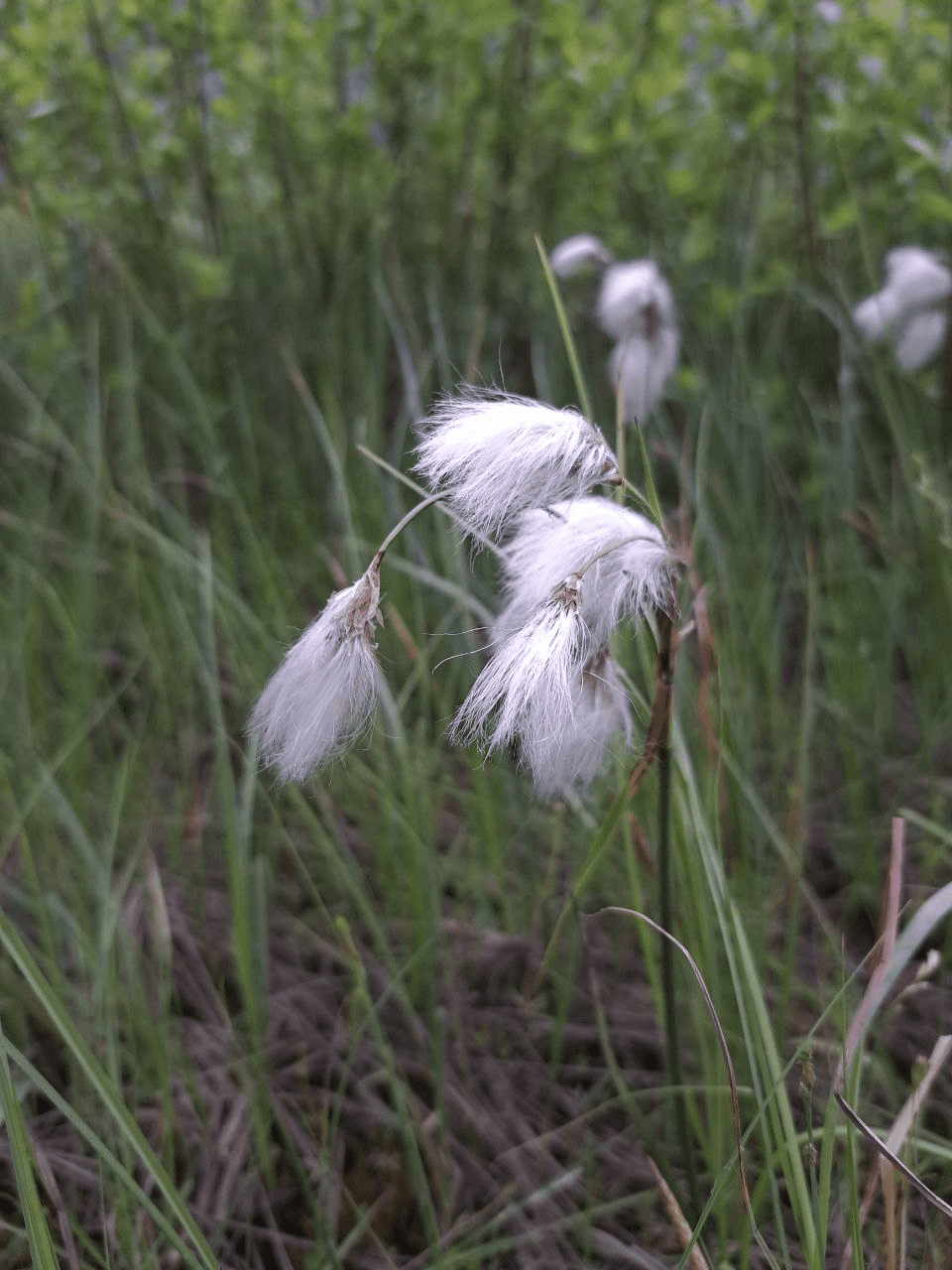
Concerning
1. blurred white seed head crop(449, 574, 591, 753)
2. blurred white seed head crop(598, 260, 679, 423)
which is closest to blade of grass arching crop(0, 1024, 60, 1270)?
blurred white seed head crop(449, 574, 591, 753)

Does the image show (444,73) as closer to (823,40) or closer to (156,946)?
(823,40)

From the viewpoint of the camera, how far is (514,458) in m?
0.74

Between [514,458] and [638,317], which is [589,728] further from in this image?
[638,317]

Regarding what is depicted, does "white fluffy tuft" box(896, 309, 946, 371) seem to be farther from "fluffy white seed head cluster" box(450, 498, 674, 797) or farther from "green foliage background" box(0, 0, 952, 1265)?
"fluffy white seed head cluster" box(450, 498, 674, 797)

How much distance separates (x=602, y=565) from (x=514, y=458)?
5.2 inches

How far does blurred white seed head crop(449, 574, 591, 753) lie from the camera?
696 millimetres

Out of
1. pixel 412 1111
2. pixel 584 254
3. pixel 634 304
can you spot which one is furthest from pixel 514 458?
pixel 584 254

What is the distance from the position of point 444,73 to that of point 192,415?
1.02 meters

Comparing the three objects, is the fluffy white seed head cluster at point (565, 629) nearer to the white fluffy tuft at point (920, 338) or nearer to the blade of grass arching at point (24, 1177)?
the blade of grass arching at point (24, 1177)

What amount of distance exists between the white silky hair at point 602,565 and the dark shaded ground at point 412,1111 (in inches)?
17.0

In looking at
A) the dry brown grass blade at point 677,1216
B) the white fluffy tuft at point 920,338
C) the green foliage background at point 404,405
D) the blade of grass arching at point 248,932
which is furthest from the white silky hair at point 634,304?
the dry brown grass blade at point 677,1216

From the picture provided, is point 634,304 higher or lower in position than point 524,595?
higher

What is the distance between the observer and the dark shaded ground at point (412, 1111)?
1086mm

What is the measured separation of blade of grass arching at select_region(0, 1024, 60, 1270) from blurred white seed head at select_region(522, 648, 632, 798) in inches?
16.8
